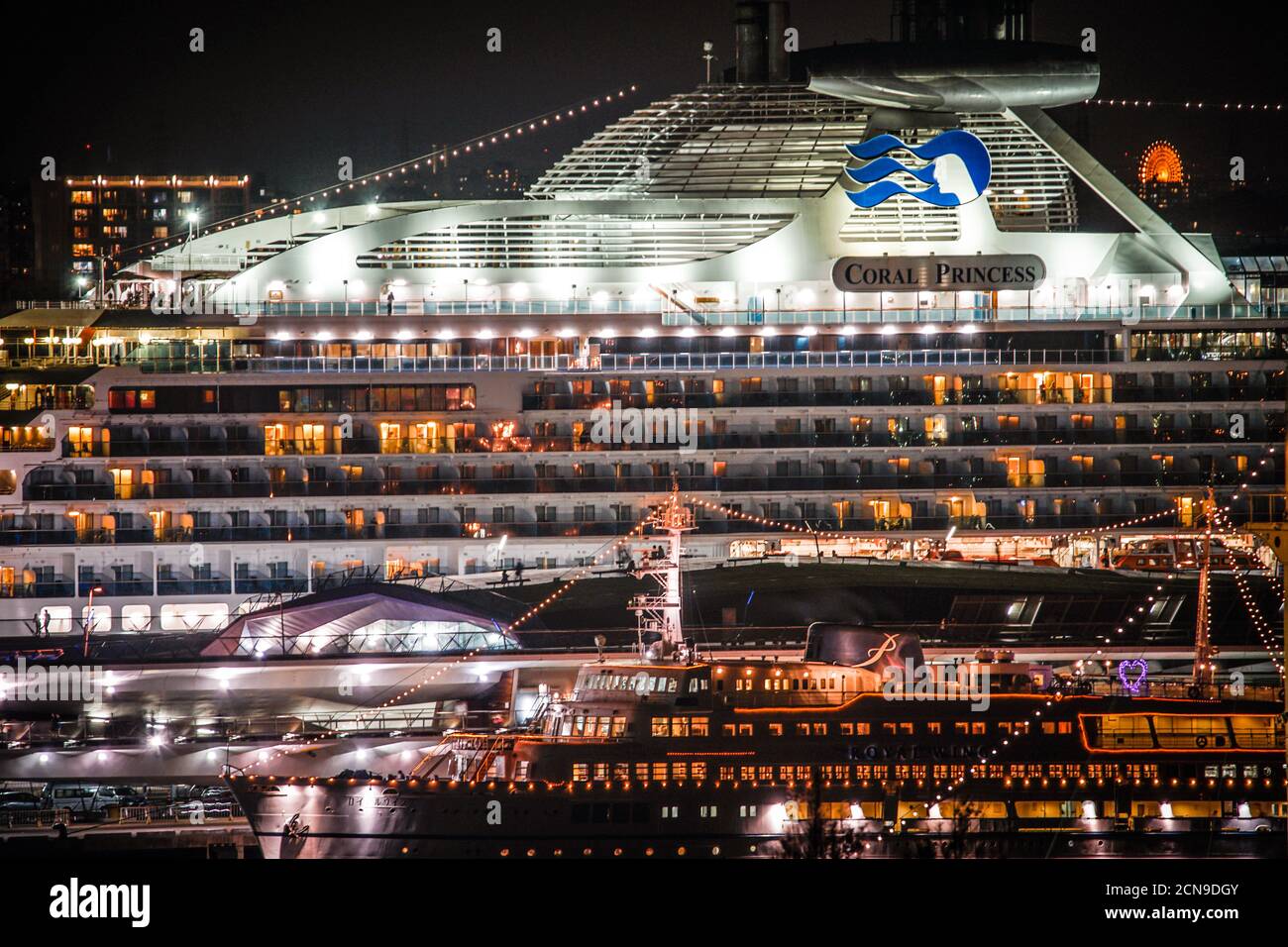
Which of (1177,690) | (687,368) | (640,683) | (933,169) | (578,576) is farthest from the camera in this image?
(933,169)

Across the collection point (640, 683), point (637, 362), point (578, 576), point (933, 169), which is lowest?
point (640, 683)

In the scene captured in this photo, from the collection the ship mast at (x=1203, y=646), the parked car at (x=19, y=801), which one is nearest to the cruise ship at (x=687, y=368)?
the parked car at (x=19, y=801)

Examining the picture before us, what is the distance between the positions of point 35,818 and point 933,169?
73.3 feet

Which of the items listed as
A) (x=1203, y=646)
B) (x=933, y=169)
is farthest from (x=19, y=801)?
(x=933, y=169)

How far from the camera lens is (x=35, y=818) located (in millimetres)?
33156

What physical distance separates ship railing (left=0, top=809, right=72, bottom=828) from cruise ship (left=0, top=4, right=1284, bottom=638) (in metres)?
6.32

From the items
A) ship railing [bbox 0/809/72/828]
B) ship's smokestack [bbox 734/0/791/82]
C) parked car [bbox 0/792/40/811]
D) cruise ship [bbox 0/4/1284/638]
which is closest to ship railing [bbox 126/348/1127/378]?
cruise ship [bbox 0/4/1284/638]

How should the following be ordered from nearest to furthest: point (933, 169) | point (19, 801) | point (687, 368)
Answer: point (19, 801) < point (687, 368) < point (933, 169)

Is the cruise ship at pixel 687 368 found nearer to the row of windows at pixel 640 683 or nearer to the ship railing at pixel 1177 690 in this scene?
the ship railing at pixel 1177 690

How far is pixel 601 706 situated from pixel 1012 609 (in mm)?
10897

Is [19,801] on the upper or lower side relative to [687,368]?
lower

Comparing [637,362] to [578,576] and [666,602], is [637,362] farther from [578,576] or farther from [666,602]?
[666,602]

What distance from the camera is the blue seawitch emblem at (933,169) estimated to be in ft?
141
